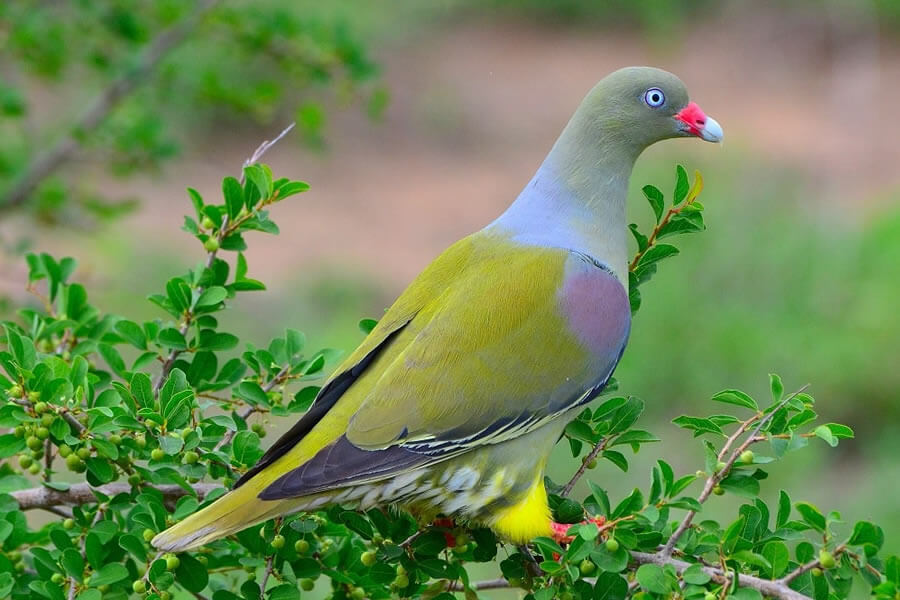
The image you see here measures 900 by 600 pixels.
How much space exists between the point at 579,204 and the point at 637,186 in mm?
5258

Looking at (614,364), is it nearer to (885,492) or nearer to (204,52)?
(885,492)

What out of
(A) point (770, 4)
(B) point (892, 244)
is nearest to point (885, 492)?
(B) point (892, 244)

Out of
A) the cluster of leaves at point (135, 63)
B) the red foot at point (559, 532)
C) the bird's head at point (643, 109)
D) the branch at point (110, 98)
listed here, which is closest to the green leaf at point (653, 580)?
the red foot at point (559, 532)

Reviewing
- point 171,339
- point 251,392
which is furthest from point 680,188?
point 171,339

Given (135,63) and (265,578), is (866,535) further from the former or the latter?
(135,63)

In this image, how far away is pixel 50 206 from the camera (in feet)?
13.5

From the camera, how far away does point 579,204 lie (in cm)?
270

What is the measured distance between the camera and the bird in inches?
88.0

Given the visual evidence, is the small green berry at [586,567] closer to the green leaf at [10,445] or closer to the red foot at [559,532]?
the red foot at [559,532]

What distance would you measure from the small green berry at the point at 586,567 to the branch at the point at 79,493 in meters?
0.71

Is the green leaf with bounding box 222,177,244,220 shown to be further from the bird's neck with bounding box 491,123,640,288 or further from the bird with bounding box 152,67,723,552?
the bird's neck with bounding box 491,123,640,288

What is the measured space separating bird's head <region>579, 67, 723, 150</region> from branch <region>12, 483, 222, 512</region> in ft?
4.19

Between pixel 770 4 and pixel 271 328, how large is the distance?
7018 millimetres

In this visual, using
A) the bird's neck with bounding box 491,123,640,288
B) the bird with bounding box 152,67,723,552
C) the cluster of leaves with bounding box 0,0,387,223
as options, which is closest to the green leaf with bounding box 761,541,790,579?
the bird with bounding box 152,67,723,552
